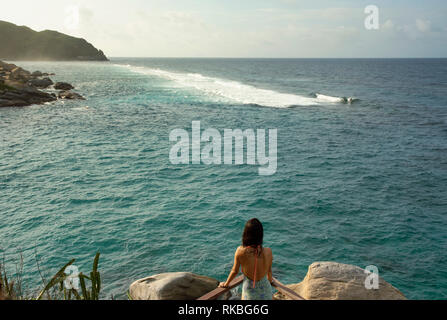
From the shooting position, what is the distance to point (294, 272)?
1165 cm

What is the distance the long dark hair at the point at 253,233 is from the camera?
17.3 feet

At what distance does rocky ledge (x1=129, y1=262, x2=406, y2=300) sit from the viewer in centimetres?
764

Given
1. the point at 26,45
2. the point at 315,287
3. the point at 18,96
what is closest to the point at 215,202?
the point at 315,287

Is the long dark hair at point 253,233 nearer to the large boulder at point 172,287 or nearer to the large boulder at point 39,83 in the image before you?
the large boulder at point 172,287

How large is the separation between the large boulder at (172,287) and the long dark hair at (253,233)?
119 inches

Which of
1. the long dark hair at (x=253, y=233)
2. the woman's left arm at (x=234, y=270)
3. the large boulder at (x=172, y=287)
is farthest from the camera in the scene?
the large boulder at (x=172, y=287)

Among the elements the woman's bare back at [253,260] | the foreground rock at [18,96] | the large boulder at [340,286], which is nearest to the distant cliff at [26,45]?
the foreground rock at [18,96]

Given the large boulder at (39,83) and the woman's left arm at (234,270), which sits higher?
the large boulder at (39,83)

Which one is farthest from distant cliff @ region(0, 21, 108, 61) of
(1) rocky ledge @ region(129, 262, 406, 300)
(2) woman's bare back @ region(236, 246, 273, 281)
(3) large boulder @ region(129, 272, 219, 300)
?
(2) woman's bare back @ region(236, 246, 273, 281)

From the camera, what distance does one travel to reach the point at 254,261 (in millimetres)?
5551

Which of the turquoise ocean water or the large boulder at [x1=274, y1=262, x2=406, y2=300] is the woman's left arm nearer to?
the large boulder at [x1=274, y1=262, x2=406, y2=300]

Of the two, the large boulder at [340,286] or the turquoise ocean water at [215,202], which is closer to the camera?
the large boulder at [340,286]
